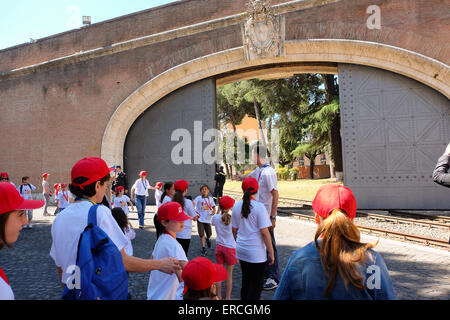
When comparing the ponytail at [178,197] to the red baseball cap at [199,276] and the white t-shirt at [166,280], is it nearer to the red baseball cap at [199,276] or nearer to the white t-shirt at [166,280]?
the white t-shirt at [166,280]

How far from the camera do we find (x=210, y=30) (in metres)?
13.4

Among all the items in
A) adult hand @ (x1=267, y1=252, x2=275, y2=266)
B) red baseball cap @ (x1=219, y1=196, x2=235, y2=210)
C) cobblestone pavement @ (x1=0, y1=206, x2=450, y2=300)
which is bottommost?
cobblestone pavement @ (x1=0, y1=206, x2=450, y2=300)

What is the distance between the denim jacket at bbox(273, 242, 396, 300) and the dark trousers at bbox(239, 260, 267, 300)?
6.52 ft

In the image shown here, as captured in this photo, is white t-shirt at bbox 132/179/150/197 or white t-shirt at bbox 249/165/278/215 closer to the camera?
white t-shirt at bbox 249/165/278/215

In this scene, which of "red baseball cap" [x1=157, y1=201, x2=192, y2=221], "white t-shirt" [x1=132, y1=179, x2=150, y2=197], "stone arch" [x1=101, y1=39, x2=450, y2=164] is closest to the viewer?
"red baseball cap" [x1=157, y1=201, x2=192, y2=221]

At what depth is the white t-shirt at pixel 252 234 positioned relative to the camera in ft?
11.4

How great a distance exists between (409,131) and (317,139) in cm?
1176

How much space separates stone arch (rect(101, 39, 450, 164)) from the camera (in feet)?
36.3

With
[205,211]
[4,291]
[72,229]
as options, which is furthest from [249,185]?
[205,211]

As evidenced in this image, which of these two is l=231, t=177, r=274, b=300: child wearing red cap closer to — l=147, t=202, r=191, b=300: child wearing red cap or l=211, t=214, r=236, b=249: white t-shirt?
l=211, t=214, r=236, b=249: white t-shirt

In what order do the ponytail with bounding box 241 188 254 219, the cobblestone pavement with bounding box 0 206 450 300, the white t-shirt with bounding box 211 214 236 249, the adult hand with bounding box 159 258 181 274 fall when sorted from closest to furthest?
1. the adult hand with bounding box 159 258 181 274
2. the ponytail with bounding box 241 188 254 219
3. the cobblestone pavement with bounding box 0 206 450 300
4. the white t-shirt with bounding box 211 214 236 249

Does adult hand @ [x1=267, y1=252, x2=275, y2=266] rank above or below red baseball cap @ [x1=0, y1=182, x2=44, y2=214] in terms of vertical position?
below

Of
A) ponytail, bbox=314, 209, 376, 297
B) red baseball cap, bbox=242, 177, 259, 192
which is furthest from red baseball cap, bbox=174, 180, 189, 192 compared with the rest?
ponytail, bbox=314, 209, 376, 297

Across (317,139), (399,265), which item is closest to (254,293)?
(399,265)
